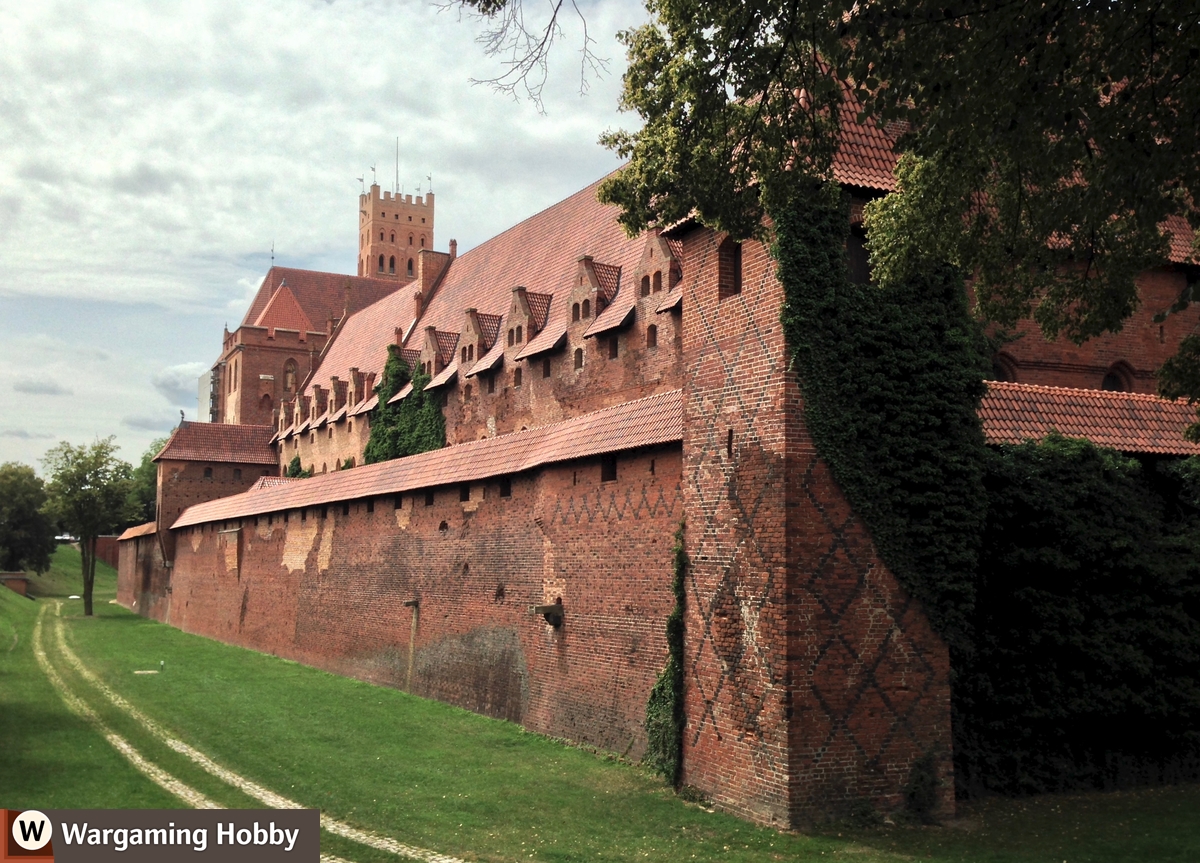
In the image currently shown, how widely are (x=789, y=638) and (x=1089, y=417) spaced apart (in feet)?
18.3

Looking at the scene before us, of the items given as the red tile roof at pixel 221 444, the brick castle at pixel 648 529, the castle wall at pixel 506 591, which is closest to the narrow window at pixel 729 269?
the brick castle at pixel 648 529

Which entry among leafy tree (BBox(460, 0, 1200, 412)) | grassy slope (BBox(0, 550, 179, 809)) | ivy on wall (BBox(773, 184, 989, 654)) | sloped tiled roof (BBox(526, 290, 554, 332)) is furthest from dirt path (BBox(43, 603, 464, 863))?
sloped tiled roof (BBox(526, 290, 554, 332))

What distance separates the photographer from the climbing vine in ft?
45.1

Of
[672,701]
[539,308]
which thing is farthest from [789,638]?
[539,308]

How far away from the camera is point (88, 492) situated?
49.2 metres

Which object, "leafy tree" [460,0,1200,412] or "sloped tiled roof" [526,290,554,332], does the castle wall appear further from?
"sloped tiled roof" [526,290,554,332]

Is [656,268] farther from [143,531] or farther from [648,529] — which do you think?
[143,531]

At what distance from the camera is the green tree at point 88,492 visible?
1928 inches

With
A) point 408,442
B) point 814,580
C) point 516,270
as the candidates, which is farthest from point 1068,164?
point 408,442

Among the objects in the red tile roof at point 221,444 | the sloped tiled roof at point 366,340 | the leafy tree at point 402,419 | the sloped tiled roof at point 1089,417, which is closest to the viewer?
the sloped tiled roof at point 1089,417

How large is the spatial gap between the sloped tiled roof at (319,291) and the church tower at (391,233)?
57.0ft

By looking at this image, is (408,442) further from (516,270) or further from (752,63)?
(752,63)

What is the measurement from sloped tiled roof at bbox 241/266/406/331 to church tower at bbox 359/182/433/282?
17371mm

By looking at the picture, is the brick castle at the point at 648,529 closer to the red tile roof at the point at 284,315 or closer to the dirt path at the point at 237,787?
the dirt path at the point at 237,787
